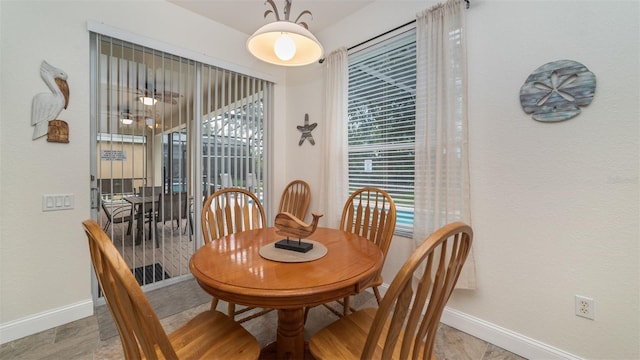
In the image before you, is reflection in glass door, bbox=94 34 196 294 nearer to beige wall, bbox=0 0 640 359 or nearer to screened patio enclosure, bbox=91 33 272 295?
screened patio enclosure, bbox=91 33 272 295

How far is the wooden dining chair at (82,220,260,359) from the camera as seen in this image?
62 cm

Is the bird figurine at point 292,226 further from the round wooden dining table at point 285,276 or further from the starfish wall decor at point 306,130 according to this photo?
the starfish wall decor at point 306,130

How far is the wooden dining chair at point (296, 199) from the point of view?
3.01m

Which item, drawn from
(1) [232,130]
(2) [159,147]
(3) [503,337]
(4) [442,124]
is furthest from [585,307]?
(2) [159,147]

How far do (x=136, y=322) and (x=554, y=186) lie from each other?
2.10m

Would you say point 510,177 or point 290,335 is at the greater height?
point 510,177

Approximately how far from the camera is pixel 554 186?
150cm

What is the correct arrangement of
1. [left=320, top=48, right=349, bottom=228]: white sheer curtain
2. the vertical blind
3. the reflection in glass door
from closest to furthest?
the reflection in glass door, [left=320, top=48, right=349, bottom=228]: white sheer curtain, the vertical blind

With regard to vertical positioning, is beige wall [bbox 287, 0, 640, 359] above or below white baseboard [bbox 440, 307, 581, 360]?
above

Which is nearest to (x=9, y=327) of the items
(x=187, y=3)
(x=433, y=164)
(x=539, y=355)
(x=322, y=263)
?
(x=322, y=263)

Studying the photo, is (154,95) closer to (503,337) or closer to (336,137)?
(336,137)

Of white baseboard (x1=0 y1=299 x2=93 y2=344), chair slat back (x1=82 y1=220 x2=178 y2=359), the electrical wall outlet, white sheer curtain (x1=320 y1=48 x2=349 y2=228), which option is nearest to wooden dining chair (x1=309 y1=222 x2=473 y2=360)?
chair slat back (x1=82 y1=220 x2=178 y2=359)

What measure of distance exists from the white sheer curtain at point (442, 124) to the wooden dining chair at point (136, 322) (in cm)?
152

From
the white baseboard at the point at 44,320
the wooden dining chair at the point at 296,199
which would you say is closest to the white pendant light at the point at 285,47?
the wooden dining chair at the point at 296,199
